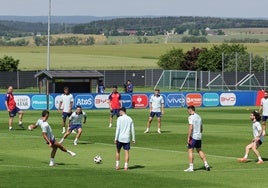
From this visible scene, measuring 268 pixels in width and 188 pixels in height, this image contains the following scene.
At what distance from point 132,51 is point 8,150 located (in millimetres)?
156518

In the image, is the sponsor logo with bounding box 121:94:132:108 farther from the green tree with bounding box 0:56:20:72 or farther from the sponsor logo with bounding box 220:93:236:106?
the green tree with bounding box 0:56:20:72

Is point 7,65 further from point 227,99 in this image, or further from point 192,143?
point 192,143

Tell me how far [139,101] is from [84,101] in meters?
4.23

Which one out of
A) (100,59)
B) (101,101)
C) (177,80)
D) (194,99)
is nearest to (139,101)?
(101,101)

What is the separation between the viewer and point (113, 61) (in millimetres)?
156750

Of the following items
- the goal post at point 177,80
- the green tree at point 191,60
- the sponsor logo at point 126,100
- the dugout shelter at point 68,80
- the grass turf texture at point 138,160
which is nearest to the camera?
the grass turf texture at point 138,160

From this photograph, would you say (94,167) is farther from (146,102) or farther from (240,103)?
(240,103)

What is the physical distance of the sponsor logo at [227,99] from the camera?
225ft

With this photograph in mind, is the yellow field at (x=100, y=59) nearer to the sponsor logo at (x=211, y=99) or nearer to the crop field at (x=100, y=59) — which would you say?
the crop field at (x=100, y=59)

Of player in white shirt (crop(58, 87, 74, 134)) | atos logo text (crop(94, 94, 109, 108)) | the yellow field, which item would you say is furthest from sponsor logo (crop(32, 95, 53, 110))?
the yellow field

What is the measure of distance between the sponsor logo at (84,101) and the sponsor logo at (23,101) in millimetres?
3333

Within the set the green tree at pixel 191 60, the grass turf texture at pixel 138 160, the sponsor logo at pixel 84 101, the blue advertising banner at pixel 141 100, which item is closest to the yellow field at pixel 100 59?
the green tree at pixel 191 60

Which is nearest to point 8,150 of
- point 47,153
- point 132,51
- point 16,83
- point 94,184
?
point 47,153

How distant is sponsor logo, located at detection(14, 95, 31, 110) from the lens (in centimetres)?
6112
